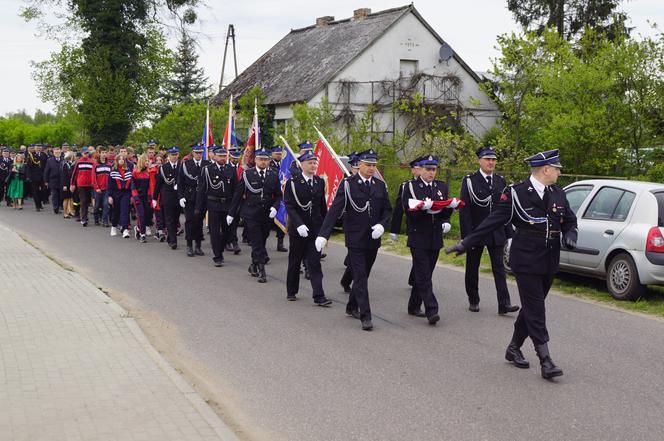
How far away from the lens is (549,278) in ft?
23.3

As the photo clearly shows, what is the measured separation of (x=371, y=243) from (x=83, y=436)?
4.65m

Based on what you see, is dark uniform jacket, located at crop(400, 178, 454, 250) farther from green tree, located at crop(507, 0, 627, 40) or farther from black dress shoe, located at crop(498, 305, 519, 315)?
green tree, located at crop(507, 0, 627, 40)

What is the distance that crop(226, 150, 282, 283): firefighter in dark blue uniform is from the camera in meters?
12.5

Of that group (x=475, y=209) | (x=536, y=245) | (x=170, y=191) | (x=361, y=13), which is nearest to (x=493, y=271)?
(x=475, y=209)

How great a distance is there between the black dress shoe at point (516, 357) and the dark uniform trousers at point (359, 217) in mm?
2102

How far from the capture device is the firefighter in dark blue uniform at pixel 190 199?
50.1ft

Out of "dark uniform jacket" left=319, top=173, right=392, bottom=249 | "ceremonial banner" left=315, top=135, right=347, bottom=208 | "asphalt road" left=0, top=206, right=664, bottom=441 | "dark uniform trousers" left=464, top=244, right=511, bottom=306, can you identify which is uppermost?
"ceremonial banner" left=315, top=135, right=347, bottom=208

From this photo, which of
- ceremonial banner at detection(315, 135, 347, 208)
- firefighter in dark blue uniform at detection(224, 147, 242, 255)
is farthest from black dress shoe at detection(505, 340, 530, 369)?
firefighter in dark blue uniform at detection(224, 147, 242, 255)

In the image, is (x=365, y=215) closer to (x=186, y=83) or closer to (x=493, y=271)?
(x=493, y=271)

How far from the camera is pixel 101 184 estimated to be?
20.5m

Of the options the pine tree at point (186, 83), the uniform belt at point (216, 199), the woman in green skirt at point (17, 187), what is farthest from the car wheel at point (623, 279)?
the pine tree at point (186, 83)

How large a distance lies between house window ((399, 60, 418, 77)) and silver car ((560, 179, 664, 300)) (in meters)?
29.9

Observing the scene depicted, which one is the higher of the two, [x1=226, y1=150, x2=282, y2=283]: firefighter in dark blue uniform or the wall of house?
the wall of house

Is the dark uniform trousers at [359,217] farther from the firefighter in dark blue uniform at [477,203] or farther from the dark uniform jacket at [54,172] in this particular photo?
the dark uniform jacket at [54,172]
